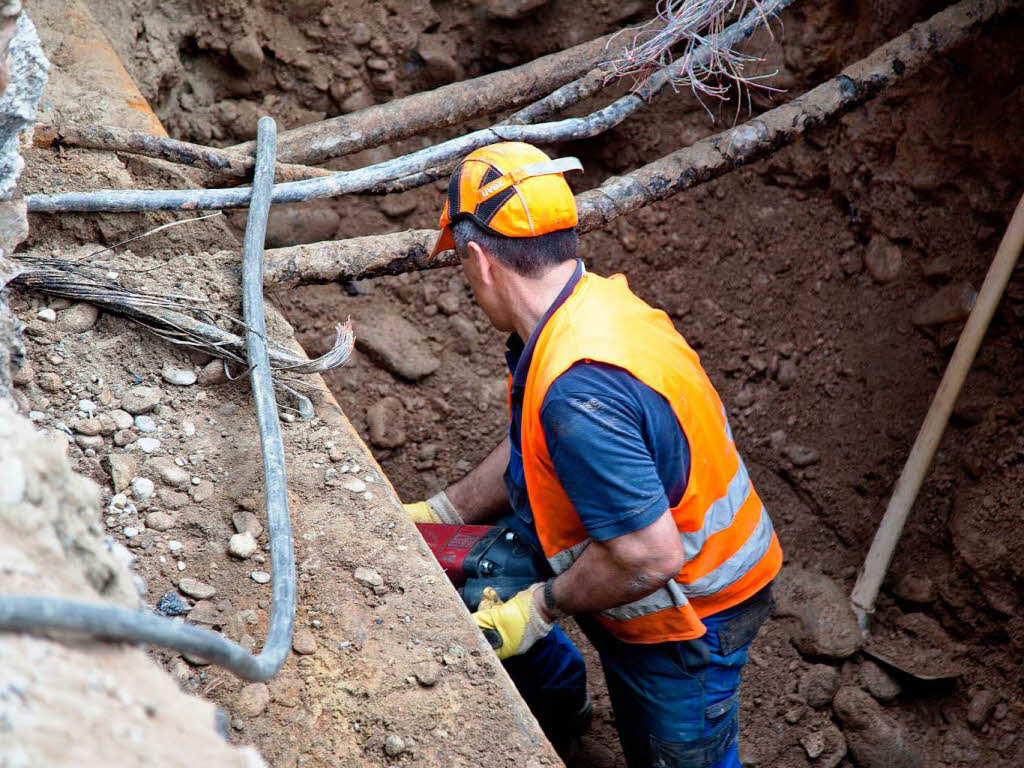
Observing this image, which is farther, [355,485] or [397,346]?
[397,346]

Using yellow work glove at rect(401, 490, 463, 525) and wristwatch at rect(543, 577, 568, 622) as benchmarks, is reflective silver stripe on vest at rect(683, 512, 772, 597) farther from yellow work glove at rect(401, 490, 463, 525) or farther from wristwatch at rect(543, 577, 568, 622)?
yellow work glove at rect(401, 490, 463, 525)

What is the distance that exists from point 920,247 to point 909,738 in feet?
6.18

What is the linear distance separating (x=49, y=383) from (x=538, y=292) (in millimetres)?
1184

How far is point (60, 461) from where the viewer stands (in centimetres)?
125

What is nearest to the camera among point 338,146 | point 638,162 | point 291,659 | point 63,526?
point 63,526

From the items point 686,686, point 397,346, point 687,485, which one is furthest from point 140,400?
point 397,346

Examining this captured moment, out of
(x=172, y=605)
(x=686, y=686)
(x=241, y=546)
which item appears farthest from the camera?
(x=686, y=686)

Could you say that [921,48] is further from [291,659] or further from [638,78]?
[291,659]

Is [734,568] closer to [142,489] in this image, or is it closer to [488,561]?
[488,561]

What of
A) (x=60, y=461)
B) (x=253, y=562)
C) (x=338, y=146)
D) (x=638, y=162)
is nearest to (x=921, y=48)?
(x=638, y=162)

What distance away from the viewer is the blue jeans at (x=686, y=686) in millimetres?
2402

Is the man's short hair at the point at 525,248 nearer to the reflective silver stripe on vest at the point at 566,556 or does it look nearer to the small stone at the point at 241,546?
the reflective silver stripe on vest at the point at 566,556

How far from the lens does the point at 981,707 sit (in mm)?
3211

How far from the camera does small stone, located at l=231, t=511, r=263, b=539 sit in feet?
6.90
